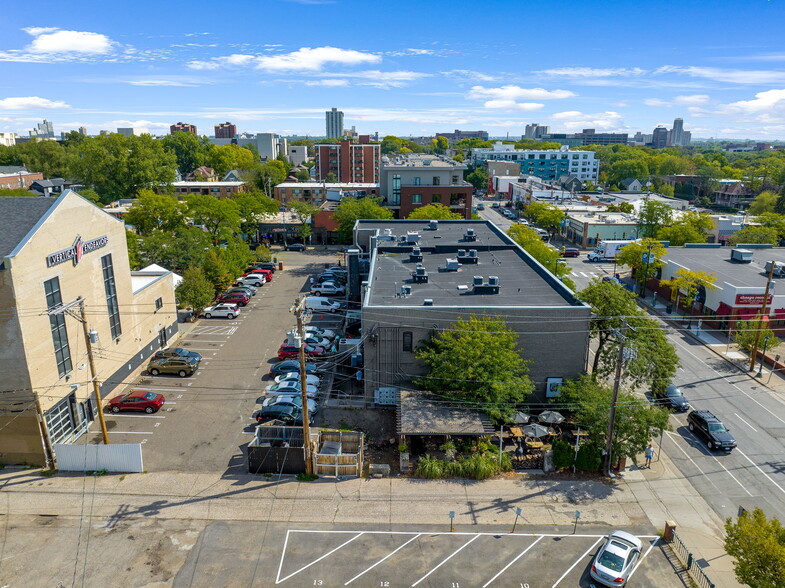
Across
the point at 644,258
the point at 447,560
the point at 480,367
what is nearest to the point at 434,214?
the point at 644,258

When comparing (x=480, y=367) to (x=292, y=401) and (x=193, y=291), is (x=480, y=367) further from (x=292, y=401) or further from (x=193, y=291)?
(x=193, y=291)

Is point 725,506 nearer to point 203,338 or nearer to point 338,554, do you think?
point 338,554

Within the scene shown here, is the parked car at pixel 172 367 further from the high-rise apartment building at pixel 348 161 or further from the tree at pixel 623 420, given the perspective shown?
the high-rise apartment building at pixel 348 161

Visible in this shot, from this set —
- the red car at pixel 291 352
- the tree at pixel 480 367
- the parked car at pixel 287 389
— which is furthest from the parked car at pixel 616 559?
the red car at pixel 291 352

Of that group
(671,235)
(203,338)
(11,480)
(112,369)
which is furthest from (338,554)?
(671,235)

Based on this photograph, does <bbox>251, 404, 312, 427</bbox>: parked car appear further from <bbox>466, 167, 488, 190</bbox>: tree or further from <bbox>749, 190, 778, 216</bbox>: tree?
<bbox>466, 167, 488, 190</bbox>: tree

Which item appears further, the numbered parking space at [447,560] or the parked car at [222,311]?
the parked car at [222,311]

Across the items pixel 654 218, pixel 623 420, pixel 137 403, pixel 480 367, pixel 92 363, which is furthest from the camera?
pixel 654 218
